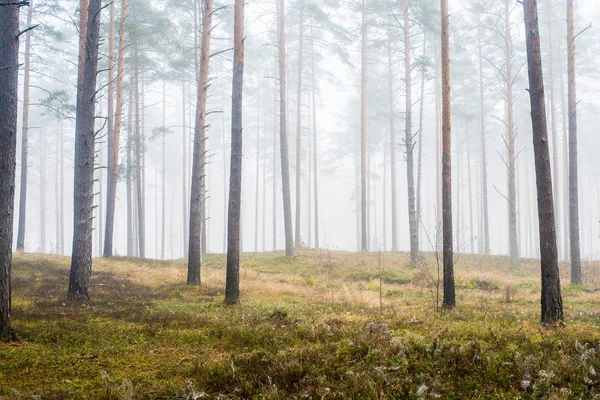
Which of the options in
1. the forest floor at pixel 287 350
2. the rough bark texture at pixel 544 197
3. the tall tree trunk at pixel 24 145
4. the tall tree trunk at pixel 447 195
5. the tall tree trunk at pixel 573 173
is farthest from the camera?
the tall tree trunk at pixel 24 145

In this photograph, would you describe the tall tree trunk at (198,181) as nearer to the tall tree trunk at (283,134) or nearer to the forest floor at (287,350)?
the forest floor at (287,350)

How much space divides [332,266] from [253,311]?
438 inches

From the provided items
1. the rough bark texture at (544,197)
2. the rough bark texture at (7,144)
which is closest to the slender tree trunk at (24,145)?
the rough bark texture at (7,144)

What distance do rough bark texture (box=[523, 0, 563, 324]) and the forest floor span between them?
1.88ft

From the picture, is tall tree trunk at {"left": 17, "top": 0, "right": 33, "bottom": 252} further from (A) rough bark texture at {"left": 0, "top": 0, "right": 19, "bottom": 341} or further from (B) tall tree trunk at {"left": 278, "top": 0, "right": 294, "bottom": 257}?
(A) rough bark texture at {"left": 0, "top": 0, "right": 19, "bottom": 341}

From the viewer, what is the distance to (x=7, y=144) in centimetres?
640

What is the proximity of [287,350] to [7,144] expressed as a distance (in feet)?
18.1

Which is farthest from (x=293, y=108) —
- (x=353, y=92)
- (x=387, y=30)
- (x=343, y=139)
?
(x=387, y=30)

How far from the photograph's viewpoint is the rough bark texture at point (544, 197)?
23.4ft

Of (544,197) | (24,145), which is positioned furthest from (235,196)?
(24,145)

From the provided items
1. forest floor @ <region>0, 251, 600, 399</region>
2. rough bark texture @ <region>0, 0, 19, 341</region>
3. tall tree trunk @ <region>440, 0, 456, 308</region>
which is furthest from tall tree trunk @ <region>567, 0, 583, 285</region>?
rough bark texture @ <region>0, 0, 19, 341</region>

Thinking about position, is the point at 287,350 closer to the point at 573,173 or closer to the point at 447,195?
the point at 447,195

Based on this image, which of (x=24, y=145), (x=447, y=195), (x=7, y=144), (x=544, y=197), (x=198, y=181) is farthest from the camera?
(x=24, y=145)

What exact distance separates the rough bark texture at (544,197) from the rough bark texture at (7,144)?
29.2ft
